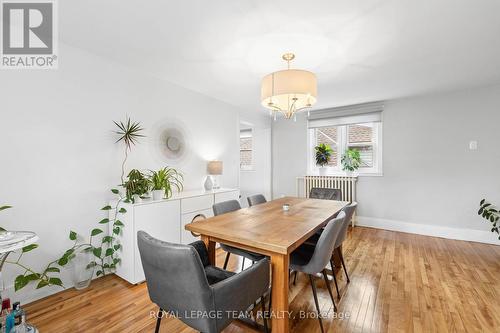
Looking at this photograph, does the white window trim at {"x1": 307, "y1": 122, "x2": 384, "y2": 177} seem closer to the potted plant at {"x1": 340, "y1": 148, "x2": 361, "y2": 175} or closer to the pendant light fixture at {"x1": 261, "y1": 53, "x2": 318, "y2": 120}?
the potted plant at {"x1": 340, "y1": 148, "x2": 361, "y2": 175}

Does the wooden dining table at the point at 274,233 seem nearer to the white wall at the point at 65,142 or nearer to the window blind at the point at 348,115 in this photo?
the white wall at the point at 65,142

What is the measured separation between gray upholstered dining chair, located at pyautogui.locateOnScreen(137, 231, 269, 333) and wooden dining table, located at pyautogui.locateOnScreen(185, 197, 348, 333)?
0.18m

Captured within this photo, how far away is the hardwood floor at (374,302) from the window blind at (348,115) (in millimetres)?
2458

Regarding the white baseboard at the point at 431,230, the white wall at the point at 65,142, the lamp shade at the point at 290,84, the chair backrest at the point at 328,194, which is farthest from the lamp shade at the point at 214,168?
the white baseboard at the point at 431,230

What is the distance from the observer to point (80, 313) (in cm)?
182

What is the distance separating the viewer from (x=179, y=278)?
1.08 meters

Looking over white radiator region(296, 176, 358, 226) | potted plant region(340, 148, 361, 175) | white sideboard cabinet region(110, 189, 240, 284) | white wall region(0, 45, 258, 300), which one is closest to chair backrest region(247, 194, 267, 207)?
white sideboard cabinet region(110, 189, 240, 284)

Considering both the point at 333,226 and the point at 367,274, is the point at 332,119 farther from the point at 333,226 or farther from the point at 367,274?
the point at 333,226

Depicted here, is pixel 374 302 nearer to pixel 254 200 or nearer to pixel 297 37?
pixel 254 200

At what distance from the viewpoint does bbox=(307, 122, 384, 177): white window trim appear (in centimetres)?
420

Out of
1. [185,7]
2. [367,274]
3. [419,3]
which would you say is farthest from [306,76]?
[367,274]

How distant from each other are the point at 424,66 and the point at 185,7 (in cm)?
276

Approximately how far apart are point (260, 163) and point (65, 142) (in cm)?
393

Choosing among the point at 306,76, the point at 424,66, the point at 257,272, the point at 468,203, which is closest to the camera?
the point at 257,272
